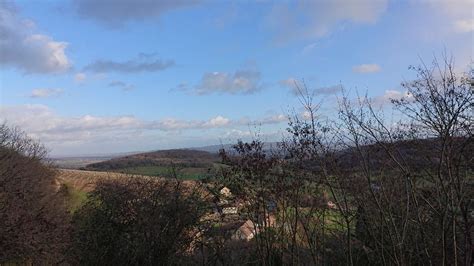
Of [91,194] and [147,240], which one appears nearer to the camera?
[147,240]

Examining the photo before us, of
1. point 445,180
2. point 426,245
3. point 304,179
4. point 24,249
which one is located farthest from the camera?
point 24,249

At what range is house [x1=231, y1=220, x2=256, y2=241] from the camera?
932 centimetres

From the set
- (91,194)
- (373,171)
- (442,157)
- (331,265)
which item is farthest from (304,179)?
(91,194)

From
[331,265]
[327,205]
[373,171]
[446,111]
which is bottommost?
[331,265]

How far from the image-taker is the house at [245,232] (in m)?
9.32

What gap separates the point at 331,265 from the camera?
8.80m

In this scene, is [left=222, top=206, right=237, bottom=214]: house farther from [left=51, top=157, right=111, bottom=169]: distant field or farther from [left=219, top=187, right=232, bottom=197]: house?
[left=51, top=157, right=111, bottom=169]: distant field

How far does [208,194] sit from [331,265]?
2.95 m

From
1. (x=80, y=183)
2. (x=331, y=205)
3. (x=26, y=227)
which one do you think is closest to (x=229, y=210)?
(x=331, y=205)

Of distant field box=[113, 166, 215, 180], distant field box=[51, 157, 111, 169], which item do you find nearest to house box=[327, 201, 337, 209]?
distant field box=[113, 166, 215, 180]

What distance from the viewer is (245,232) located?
9.92 metres

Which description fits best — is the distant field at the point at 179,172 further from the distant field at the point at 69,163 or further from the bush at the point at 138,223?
the distant field at the point at 69,163

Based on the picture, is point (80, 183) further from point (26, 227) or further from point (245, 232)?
point (245, 232)

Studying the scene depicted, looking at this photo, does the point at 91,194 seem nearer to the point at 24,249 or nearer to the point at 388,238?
the point at 24,249
